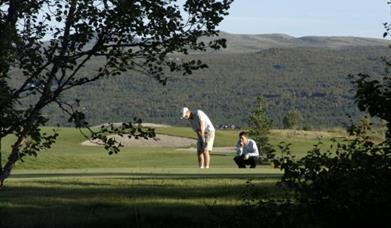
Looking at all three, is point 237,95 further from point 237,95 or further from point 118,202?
point 118,202

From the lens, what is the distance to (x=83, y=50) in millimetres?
9094

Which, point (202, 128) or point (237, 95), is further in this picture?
point (237, 95)

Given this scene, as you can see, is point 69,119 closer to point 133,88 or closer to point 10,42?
point 10,42

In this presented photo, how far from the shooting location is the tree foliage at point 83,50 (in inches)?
348

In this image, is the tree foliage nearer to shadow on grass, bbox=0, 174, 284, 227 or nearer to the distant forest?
shadow on grass, bbox=0, 174, 284, 227

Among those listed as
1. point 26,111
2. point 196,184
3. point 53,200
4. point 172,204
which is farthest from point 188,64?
point 196,184

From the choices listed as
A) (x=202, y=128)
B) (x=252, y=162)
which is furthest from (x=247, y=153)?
(x=202, y=128)

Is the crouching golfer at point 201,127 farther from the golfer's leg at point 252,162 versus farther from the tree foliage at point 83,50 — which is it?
the tree foliage at point 83,50

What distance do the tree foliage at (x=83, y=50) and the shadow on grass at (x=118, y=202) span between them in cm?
223

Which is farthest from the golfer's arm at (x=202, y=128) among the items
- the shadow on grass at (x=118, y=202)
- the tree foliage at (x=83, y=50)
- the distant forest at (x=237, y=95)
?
the distant forest at (x=237, y=95)

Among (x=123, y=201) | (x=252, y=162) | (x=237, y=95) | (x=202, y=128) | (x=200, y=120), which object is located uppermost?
(x=123, y=201)

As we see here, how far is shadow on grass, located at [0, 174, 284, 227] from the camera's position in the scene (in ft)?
37.7

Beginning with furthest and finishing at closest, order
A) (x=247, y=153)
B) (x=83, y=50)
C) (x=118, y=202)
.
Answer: (x=247, y=153)
(x=118, y=202)
(x=83, y=50)

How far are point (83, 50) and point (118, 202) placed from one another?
167 inches
